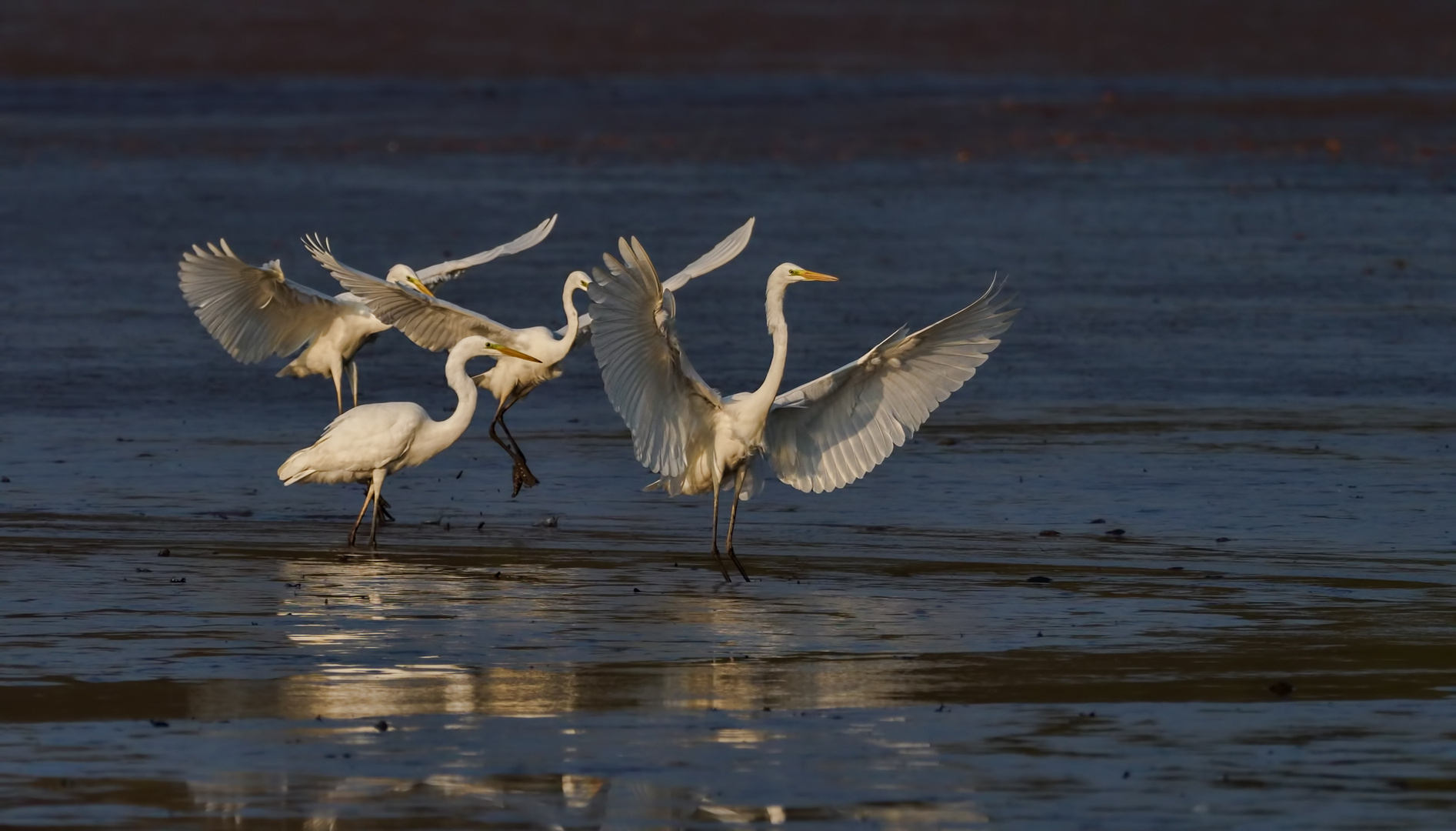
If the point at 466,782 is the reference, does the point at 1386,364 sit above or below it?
above

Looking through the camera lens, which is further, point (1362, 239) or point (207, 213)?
point (207, 213)

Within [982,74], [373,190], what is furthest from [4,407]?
[982,74]

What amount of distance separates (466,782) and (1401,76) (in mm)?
38832

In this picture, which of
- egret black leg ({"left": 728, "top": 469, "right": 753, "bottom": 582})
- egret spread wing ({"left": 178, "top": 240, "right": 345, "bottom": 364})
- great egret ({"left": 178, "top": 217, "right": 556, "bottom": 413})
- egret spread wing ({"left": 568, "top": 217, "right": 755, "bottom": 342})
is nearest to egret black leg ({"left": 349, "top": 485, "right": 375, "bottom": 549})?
egret spread wing ({"left": 568, "top": 217, "right": 755, "bottom": 342})

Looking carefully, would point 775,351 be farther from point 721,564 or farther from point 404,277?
point 404,277

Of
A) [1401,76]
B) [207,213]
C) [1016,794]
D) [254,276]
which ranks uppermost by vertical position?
[1401,76]

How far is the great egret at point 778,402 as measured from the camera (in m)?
10.9

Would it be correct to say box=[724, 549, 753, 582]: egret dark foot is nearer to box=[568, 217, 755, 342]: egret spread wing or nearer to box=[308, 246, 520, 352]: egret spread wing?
box=[568, 217, 755, 342]: egret spread wing

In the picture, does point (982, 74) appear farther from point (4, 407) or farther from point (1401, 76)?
point (4, 407)

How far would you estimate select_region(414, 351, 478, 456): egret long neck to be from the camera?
40.0 feet

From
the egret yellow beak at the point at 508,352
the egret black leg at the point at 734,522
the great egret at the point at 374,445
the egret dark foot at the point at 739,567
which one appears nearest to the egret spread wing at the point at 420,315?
the egret yellow beak at the point at 508,352

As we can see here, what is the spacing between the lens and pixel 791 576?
10.9 m

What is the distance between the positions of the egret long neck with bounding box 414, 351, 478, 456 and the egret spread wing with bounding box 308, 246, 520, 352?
1082 millimetres

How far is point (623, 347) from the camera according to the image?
1079cm
